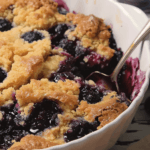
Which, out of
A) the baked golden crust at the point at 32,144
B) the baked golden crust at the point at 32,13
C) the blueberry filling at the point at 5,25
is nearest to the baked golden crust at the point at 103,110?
the baked golden crust at the point at 32,144

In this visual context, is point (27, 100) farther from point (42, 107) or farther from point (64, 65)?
point (64, 65)

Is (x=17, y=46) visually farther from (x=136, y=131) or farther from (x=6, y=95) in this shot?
(x=136, y=131)

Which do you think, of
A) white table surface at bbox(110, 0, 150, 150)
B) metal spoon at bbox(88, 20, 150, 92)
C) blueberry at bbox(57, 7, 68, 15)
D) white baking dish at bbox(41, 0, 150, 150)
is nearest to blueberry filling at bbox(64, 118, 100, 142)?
white baking dish at bbox(41, 0, 150, 150)

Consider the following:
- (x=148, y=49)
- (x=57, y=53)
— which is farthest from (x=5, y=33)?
(x=148, y=49)

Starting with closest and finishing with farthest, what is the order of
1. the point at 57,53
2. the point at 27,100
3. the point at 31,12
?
the point at 27,100
the point at 57,53
the point at 31,12

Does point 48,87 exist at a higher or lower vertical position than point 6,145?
higher

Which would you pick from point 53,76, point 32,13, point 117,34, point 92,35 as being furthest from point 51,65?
point 117,34
